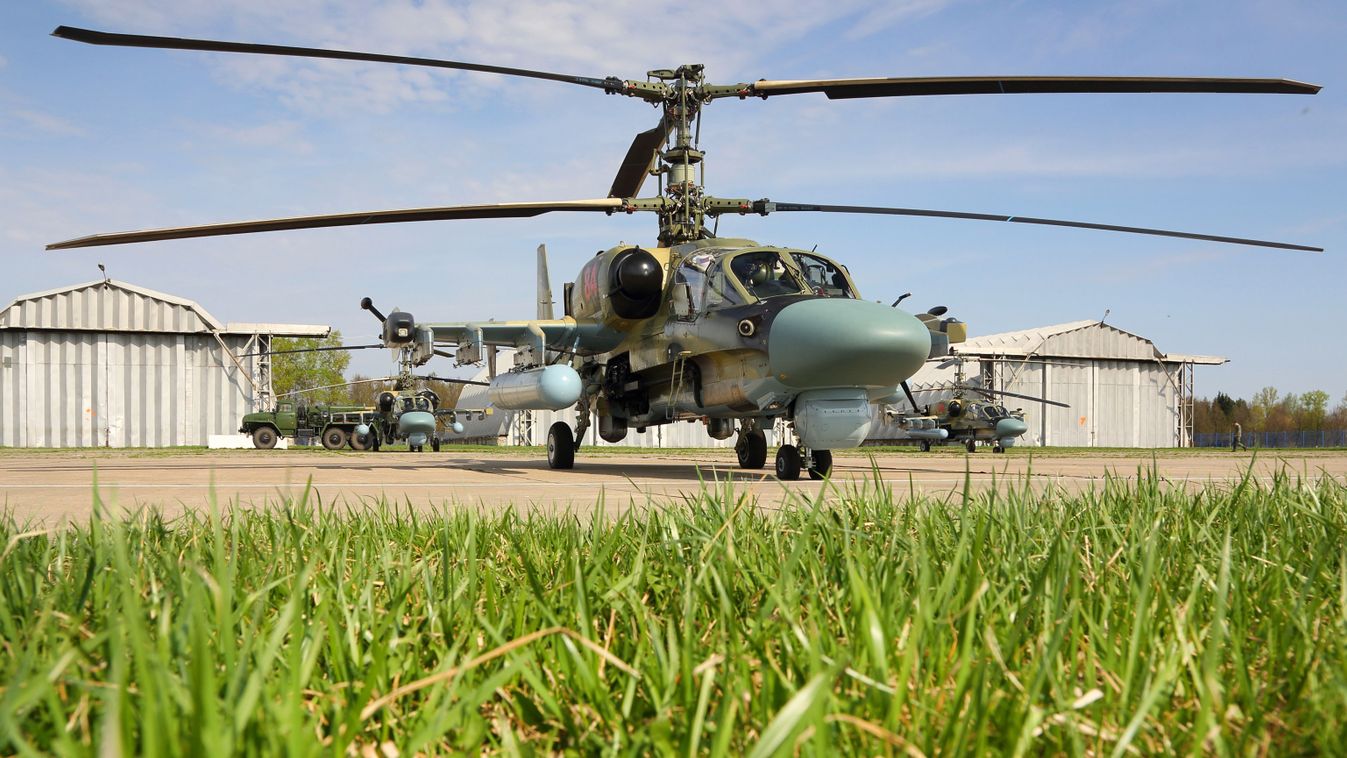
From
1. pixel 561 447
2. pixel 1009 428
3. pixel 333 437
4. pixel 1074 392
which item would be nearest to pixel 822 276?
pixel 561 447

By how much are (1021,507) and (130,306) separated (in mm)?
38575

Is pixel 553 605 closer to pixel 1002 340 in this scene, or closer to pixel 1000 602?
pixel 1000 602

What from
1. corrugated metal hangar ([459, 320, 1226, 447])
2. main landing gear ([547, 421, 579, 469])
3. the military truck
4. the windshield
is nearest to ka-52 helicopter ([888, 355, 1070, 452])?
corrugated metal hangar ([459, 320, 1226, 447])

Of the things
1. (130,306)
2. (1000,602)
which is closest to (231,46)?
(1000,602)

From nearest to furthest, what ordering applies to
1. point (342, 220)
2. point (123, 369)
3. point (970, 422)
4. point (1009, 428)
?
1. point (342, 220)
2. point (1009, 428)
3. point (970, 422)
4. point (123, 369)

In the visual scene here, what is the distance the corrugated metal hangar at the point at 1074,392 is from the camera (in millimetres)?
43938

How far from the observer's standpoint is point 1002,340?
48.0 meters

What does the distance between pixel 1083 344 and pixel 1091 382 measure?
6.20 feet

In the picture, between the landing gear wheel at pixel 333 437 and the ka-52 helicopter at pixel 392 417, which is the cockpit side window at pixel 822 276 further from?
the landing gear wheel at pixel 333 437

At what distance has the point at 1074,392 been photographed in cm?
4588

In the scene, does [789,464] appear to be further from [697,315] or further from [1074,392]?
[1074,392]

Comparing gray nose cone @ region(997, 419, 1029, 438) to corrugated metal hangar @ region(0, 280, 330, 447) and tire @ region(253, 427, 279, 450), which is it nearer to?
tire @ region(253, 427, 279, 450)

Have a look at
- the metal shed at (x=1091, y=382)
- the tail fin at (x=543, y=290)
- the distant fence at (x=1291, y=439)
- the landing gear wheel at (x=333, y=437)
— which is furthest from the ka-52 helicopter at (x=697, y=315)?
the distant fence at (x=1291, y=439)

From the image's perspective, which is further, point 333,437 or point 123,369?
point 123,369
